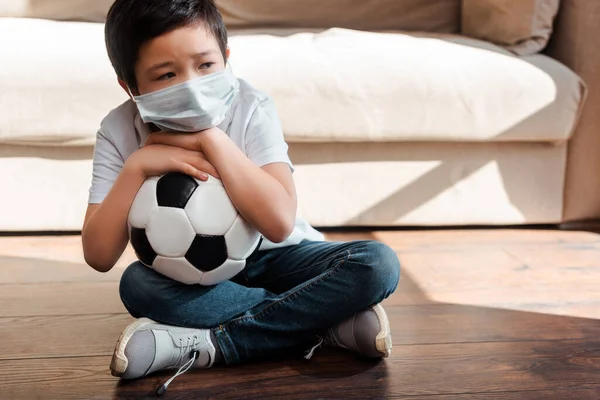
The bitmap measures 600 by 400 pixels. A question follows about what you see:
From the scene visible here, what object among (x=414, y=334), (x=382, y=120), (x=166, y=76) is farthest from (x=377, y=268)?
(x=382, y=120)

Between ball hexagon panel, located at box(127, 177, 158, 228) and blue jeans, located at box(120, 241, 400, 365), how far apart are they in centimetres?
13

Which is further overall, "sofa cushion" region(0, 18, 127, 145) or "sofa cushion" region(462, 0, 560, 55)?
"sofa cushion" region(462, 0, 560, 55)

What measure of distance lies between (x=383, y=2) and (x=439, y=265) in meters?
0.99

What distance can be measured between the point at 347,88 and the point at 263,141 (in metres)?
0.71

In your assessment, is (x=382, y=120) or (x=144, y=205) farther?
(x=382, y=120)

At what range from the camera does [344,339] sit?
132cm

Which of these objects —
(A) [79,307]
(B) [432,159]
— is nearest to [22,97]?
(A) [79,307]

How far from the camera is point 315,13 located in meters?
2.43

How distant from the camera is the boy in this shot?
46.6 inches

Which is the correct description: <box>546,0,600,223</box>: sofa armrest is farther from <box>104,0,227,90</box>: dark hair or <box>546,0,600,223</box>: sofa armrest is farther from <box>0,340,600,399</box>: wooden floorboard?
<box>104,0,227,90</box>: dark hair

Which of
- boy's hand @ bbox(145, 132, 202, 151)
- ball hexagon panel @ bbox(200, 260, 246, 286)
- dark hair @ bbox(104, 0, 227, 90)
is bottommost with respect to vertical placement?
ball hexagon panel @ bbox(200, 260, 246, 286)

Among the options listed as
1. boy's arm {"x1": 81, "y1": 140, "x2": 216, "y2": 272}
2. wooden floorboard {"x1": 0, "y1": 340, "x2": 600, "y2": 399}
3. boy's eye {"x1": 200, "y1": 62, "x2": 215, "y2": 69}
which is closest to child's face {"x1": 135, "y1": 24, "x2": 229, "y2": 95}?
boy's eye {"x1": 200, "y1": 62, "x2": 215, "y2": 69}

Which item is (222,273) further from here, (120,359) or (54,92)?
(54,92)

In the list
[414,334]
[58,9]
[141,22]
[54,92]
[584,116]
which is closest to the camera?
[141,22]
